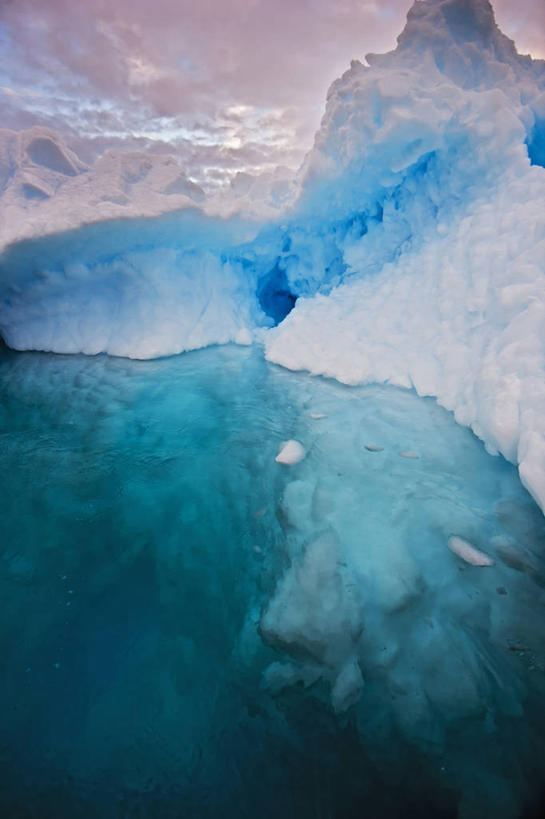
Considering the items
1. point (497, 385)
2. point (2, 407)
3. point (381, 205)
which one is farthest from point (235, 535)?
point (381, 205)

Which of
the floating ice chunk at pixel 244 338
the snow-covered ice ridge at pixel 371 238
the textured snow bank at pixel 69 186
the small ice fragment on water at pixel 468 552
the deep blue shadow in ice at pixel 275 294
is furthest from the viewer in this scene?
the deep blue shadow in ice at pixel 275 294

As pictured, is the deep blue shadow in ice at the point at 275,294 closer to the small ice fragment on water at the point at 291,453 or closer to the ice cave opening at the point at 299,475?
the ice cave opening at the point at 299,475

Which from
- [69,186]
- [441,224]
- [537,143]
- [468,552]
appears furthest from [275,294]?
[468,552]

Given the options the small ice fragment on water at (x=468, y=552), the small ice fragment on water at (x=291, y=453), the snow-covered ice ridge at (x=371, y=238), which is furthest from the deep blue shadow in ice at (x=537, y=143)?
the small ice fragment on water at (x=468, y=552)

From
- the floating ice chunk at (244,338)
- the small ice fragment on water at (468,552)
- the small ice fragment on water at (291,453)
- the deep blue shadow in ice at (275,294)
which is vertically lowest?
the small ice fragment on water at (291,453)

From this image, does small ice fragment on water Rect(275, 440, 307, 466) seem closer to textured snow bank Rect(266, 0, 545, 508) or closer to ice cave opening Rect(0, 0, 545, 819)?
ice cave opening Rect(0, 0, 545, 819)

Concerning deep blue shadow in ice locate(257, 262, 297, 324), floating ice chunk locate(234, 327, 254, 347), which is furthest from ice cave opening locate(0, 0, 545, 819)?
deep blue shadow in ice locate(257, 262, 297, 324)
